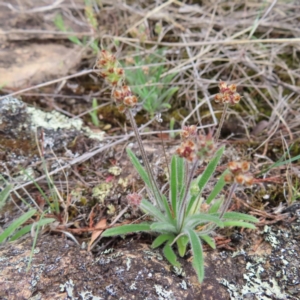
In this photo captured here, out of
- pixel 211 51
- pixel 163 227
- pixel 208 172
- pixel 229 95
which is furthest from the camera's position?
pixel 211 51

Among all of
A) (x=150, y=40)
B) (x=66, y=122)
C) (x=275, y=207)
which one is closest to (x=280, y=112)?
(x=275, y=207)

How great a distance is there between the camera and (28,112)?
95.9 inches

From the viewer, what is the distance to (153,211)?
168 centimetres

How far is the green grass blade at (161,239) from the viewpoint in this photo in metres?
1.64

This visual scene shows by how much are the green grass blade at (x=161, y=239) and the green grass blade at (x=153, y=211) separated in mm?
71

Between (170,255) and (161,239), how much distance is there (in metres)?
0.10

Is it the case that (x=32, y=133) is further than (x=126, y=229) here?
Yes

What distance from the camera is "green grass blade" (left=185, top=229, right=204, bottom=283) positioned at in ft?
4.68

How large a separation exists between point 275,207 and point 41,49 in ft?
7.46

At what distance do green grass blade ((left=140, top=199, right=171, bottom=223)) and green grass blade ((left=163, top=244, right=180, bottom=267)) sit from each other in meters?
0.13

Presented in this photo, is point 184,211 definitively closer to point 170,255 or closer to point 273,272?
point 170,255

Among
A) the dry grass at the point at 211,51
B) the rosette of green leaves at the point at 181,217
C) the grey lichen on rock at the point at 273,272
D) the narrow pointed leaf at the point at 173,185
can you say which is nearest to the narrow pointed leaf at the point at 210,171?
the rosette of green leaves at the point at 181,217

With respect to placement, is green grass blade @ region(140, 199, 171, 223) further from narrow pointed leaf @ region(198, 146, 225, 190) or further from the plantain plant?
narrow pointed leaf @ region(198, 146, 225, 190)

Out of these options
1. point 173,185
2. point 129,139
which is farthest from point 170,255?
point 129,139
